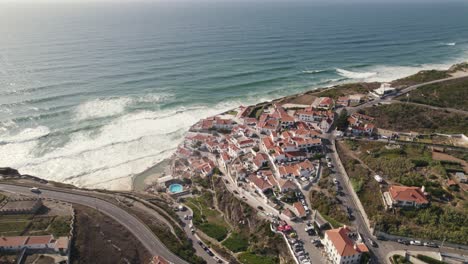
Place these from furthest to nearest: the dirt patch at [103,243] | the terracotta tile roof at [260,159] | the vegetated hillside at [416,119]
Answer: the vegetated hillside at [416,119]
the terracotta tile roof at [260,159]
the dirt patch at [103,243]

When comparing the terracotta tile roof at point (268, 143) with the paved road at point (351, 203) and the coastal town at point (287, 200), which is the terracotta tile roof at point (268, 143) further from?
the paved road at point (351, 203)

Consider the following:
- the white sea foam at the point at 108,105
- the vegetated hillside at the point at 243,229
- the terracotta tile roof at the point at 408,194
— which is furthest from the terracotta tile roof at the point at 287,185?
the white sea foam at the point at 108,105

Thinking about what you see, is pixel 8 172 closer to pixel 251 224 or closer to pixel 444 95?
pixel 251 224

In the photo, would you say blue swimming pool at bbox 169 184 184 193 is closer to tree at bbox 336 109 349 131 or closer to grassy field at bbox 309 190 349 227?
grassy field at bbox 309 190 349 227

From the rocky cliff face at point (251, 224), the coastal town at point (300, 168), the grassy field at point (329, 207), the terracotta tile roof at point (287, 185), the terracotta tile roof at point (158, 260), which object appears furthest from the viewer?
the terracotta tile roof at point (287, 185)

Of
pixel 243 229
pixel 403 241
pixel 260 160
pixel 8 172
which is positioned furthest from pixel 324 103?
pixel 8 172

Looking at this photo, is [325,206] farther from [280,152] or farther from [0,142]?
[0,142]
